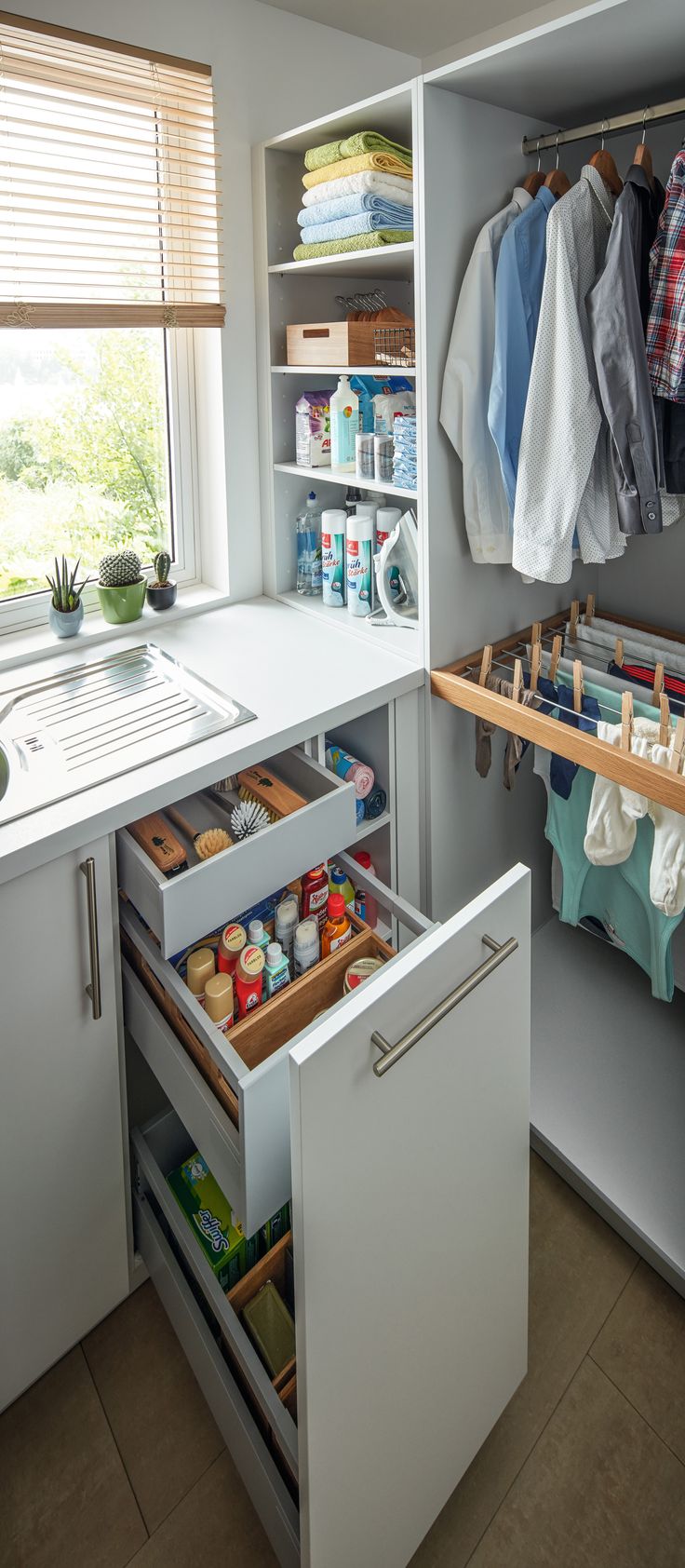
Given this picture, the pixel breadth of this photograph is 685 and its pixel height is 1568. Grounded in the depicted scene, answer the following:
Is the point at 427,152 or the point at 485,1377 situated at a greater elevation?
the point at 427,152

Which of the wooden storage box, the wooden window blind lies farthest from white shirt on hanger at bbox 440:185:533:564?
the wooden window blind

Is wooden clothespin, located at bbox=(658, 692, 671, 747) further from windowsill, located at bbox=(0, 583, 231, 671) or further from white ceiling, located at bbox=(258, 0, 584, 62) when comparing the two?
white ceiling, located at bbox=(258, 0, 584, 62)

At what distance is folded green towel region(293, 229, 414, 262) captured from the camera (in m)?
1.52

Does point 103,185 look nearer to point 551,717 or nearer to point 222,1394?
point 551,717

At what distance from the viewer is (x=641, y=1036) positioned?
1.92m

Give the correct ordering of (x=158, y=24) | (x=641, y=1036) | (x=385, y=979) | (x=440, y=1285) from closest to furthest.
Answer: (x=385, y=979), (x=440, y=1285), (x=158, y=24), (x=641, y=1036)

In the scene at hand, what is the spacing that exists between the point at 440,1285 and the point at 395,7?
2239 mm

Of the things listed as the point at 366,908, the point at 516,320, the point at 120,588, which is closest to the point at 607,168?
the point at 516,320

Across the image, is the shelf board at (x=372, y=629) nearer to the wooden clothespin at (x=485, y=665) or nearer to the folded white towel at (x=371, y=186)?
the wooden clothespin at (x=485, y=665)

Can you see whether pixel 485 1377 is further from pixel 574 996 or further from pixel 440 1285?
pixel 574 996

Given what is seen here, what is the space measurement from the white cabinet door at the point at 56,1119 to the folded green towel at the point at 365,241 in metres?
1.12

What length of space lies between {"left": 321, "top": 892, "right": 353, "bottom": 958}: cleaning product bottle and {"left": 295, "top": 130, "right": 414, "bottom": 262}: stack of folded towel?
3.70 feet

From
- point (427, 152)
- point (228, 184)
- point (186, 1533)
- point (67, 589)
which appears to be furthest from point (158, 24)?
point (186, 1533)

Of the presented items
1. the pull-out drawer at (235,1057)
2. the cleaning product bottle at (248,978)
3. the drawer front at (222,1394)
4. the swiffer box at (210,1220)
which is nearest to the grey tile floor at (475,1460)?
the drawer front at (222,1394)
